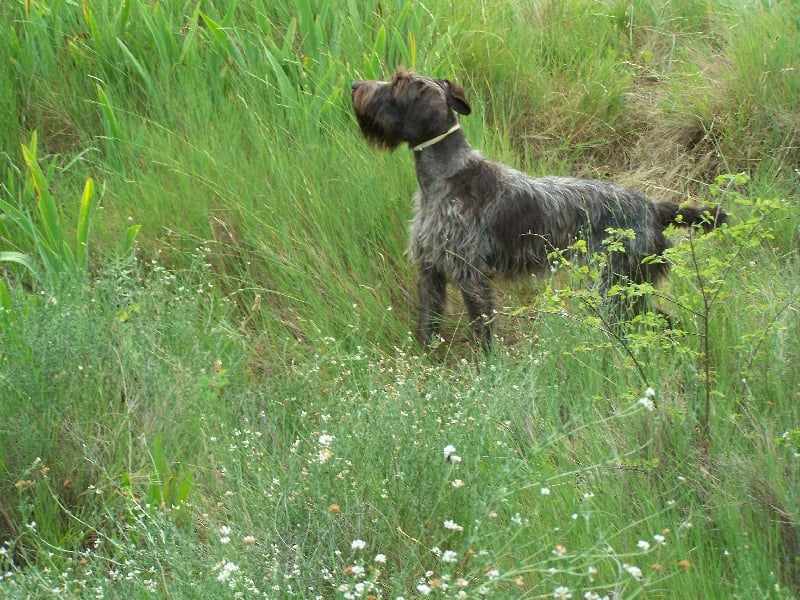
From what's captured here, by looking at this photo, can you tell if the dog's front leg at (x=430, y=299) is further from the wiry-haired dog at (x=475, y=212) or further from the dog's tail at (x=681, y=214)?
the dog's tail at (x=681, y=214)

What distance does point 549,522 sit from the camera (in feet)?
10.8

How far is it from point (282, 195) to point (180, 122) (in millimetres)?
955

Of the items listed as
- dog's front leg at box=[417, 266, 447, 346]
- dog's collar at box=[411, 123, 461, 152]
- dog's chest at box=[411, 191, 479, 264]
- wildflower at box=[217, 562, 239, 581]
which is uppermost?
dog's collar at box=[411, 123, 461, 152]

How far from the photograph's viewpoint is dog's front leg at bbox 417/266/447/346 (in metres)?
5.45

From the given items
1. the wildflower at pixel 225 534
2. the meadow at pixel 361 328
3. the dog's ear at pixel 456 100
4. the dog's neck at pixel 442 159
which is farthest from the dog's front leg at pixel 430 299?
the wildflower at pixel 225 534

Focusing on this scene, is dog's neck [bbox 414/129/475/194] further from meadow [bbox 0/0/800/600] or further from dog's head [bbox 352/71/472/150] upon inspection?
meadow [bbox 0/0/800/600]

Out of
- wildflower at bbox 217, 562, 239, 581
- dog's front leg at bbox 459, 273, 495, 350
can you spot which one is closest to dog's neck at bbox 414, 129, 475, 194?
dog's front leg at bbox 459, 273, 495, 350

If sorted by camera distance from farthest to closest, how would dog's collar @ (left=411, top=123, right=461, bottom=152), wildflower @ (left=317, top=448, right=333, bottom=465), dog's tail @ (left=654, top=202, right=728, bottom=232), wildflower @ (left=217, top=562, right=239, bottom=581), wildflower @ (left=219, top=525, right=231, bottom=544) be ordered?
dog's collar @ (left=411, top=123, right=461, bottom=152) < dog's tail @ (left=654, top=202, right=728, bottom=232) < wildflower @ (left=317, top=448, right=333, bottom=465) < wildflower @ (left=219, top=525, right=231, bottom=544) < wildflower @ (left=217, top=562, right=239, bottom=581)

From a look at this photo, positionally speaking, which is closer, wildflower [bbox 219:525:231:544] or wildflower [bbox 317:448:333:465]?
wildflower [bbox 219:525:231:544]

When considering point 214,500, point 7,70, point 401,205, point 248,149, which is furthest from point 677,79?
point 214,500

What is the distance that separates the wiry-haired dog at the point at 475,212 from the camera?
17.8 ft

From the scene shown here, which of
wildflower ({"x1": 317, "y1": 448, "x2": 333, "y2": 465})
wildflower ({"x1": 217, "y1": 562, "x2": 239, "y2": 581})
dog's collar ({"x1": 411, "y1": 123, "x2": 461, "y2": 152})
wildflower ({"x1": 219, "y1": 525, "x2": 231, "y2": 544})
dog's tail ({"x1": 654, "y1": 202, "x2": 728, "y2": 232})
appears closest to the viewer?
wildflower ({"x1": 217, "y1": 562, "x2": 239, "y2": 581})

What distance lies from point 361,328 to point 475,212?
2.84 feet

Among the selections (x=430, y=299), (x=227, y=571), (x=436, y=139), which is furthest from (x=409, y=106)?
(x=227, y=571)
